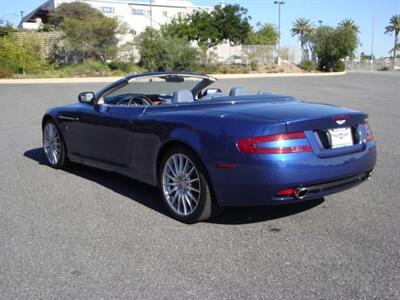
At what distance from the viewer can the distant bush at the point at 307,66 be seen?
181 feet

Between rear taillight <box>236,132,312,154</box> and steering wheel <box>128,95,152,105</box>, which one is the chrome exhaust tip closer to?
rear taillight <box>236,132,312,154</box>

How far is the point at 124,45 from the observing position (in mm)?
43438

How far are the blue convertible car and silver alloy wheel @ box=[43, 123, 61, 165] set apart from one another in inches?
50.0

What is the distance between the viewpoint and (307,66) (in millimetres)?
55406

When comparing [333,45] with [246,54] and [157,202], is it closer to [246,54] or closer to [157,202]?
[246,54]

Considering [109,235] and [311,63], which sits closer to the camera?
[109,235]

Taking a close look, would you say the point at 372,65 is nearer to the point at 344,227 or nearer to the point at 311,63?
the point at 311,63

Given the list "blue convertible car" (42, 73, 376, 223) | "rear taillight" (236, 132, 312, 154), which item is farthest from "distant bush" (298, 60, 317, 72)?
"rear taillight" (236, 132, 312, 154)

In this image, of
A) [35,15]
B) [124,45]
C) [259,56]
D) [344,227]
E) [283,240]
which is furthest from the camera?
[35,15]

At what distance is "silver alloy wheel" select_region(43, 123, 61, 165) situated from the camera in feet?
23.4

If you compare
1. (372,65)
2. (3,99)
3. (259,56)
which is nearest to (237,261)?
(3,99)

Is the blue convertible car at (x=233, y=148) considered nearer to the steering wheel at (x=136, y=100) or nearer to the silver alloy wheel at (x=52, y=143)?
the steering wheel at (x=136, y=100)

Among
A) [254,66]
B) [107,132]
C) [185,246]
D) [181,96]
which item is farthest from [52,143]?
[254,66]

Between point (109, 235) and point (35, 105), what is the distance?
13.6 metres
